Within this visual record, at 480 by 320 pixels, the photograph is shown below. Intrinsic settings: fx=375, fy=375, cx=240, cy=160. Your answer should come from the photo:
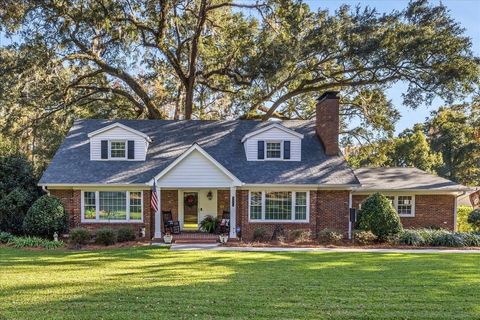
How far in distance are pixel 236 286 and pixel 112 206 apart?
10.3m

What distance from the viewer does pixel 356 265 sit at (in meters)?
11.0

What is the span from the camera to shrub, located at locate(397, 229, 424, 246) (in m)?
15.2

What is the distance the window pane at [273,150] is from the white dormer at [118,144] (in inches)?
238

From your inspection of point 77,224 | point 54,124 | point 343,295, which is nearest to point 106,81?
point 54,124

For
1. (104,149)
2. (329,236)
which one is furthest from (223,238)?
(104,149)

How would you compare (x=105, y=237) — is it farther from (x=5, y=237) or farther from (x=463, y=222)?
(x=463, y=222)

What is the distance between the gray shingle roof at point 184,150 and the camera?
16.8 m

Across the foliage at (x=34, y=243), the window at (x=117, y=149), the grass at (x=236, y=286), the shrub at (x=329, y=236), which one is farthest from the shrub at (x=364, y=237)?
the foliage at (x=34, y=243)

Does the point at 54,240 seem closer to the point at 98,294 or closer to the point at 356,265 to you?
the point at 98,294

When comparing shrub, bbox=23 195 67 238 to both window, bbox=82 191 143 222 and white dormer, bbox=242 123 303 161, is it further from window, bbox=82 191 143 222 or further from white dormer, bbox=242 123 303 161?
white dormer, bbox=242 123 303 161

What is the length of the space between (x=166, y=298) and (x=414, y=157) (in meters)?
34.0

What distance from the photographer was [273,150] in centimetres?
1856

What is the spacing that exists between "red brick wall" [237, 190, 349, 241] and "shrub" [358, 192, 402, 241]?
1.35m

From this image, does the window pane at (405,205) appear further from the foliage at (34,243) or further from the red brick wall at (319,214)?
the foliage at (34,243)
